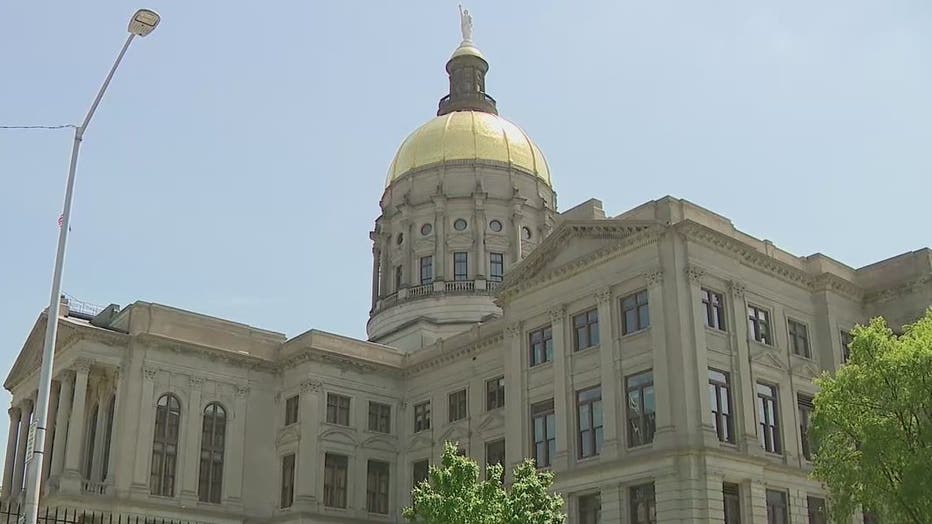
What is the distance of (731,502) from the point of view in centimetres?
3725

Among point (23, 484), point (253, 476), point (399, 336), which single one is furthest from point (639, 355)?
point (23, 484)

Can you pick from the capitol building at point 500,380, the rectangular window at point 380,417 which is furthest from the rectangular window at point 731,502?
the rectangular window at point 380,417

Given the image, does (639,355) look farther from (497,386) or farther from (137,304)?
(137,304)

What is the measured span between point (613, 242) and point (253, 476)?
76.4 feet

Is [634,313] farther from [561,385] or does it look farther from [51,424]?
[51,424]

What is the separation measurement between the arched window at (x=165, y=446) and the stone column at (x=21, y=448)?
945 centimetres

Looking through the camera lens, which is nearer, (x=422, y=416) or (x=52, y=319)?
(x=52, y=319)

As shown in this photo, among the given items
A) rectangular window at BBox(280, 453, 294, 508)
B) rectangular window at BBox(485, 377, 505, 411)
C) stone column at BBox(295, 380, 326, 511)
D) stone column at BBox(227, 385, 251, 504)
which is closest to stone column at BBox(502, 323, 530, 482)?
rectangular window at BBox(485, 377, 505, 411)

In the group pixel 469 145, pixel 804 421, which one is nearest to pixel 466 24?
pixel 469 145

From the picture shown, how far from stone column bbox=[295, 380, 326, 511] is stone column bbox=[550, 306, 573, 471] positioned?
14.5 metres

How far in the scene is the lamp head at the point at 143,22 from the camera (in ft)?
67.1

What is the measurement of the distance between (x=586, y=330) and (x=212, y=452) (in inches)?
831

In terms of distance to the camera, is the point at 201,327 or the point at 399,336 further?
the point at 399,336

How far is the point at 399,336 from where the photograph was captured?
65750 millimetres
